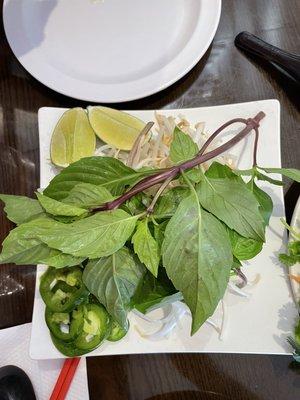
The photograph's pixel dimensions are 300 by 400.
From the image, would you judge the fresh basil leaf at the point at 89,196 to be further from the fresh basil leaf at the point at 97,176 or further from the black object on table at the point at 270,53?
the black object on table at the point at 270,53

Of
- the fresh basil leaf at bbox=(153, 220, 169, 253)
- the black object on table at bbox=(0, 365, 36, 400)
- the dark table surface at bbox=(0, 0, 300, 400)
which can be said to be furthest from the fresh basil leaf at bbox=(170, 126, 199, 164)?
the black object on table at bbox=(0, 365, 36, 400)

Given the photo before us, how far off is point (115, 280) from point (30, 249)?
6.3 inches

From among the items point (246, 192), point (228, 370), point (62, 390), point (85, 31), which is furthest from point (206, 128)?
point (62, 390)

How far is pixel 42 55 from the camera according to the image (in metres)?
1.29

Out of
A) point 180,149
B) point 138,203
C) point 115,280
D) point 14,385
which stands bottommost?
point 14,385

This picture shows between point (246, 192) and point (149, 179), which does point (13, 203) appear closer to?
point (149, 179)

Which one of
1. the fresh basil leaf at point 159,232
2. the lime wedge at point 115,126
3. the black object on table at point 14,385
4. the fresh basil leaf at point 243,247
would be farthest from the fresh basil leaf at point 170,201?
the black object on table at point 14,385

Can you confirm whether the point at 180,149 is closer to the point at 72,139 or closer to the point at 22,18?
the point at 72,139

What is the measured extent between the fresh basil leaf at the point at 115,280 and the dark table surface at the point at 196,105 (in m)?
0.30

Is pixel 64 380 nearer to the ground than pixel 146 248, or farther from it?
nearer to the ground

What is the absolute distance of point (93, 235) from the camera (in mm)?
808

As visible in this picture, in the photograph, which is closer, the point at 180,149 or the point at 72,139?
the point at 180,149

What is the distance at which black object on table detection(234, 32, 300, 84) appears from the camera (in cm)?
127

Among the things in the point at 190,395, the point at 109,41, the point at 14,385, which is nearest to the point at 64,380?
the point at 14,385
